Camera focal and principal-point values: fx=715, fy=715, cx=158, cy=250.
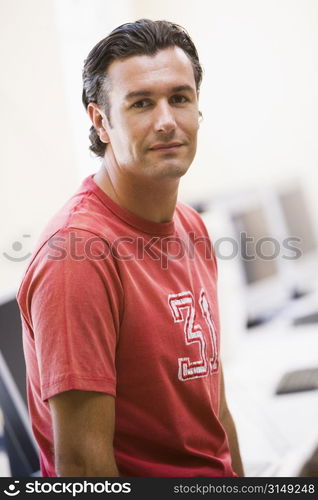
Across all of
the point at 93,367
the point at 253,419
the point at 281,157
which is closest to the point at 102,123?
the point at 93,367

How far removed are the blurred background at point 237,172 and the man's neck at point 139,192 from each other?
0.39 metres

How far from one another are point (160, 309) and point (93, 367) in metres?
0.19

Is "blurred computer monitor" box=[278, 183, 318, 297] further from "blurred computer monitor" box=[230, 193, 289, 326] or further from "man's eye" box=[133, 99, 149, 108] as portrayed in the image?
"man's eye" box=[133, 99, 149, 108]

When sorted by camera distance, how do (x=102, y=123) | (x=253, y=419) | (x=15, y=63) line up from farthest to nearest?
(x=15, y=63)
(x=253, y=419)
(x=102, y=123)

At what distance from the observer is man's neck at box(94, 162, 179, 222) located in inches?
52.4

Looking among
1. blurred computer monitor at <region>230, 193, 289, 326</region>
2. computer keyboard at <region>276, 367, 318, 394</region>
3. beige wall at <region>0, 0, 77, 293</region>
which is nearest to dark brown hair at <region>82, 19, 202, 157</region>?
beige wall at <region>0, 0, 77, 293</region>

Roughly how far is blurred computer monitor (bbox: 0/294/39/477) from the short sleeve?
351 millimetres

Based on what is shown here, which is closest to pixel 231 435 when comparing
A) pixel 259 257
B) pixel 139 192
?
pixel 139 192

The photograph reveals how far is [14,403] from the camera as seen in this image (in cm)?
149

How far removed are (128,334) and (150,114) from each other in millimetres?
400

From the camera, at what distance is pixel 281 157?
373cm

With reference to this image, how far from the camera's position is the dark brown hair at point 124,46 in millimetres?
1302

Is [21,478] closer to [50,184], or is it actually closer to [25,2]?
[50,184]

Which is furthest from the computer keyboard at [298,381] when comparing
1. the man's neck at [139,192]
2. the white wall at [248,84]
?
the white wall at [248,84]
